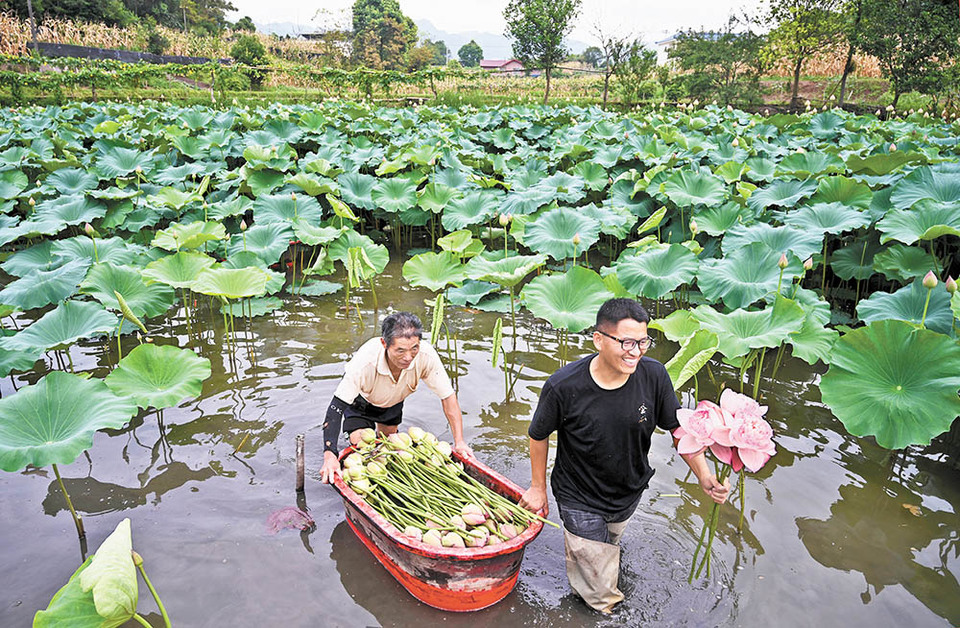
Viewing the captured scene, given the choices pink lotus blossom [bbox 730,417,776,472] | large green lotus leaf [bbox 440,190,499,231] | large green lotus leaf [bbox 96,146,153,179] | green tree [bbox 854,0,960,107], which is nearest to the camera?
pink lotus blossom [bbox 730,417,776,472]

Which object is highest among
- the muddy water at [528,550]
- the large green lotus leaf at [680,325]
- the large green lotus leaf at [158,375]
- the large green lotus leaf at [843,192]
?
the large green lotus leaf at [843,192]

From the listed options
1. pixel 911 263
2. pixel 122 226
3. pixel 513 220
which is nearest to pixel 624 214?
pixel 513 220

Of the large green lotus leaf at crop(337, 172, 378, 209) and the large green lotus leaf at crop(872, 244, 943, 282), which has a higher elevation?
→ the large green lotus leaf at crop(337, 172, 378, 209)

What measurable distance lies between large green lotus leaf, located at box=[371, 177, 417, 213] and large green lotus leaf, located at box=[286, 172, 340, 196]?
1.51ft

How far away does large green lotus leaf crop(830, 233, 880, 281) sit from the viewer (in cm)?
482

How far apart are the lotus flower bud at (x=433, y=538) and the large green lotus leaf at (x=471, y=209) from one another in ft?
13.6

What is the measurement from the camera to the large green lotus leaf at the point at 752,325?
10.9 feet

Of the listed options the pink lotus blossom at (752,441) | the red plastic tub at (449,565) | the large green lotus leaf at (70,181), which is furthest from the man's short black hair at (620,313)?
Result: the large green lotus leaf at (70,181)

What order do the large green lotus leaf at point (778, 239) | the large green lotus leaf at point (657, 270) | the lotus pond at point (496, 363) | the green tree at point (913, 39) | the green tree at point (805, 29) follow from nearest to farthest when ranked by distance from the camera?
the lotus pond at point (496, 363) < the large green lotus leaf at point (657, 270) < the large green lotus leaf at point (778, 239) < the green tree at point (913, 39) < the green tree at point (805, 29)

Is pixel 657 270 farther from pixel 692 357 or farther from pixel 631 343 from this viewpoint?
pixel 631 343

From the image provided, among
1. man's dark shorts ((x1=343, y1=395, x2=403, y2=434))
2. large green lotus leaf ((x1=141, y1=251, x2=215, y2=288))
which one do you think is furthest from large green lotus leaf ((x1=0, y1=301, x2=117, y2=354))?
man's dark shorts ((x1=343, y1=395, x2=403, y2=434))

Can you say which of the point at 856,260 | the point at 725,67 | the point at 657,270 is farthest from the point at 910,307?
the point at 725,67

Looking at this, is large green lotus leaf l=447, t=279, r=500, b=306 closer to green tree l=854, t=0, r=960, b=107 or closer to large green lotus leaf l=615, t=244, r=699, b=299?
large green lotus leaf l=615, t=244, r=699, b=299

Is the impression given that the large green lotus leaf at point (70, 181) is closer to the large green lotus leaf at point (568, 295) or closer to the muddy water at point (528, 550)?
the muddy water at point (528, 550)
